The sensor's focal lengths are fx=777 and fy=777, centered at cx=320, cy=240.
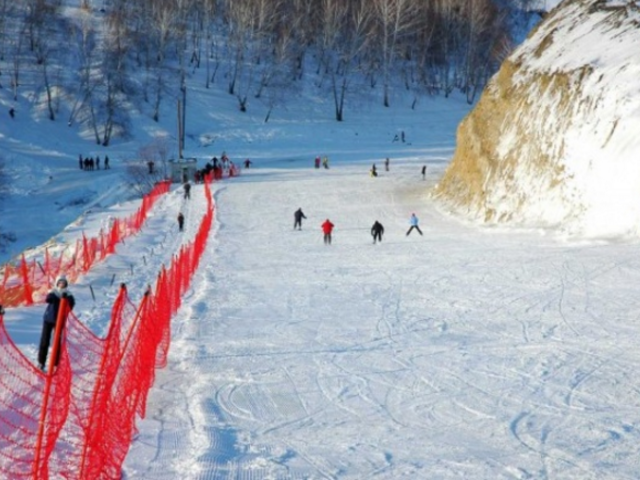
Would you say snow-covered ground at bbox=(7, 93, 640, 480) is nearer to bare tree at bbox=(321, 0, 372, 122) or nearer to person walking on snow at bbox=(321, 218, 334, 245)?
person walking on snow at bbox=(321, 218, 334, 245)

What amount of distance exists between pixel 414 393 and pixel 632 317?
632cm

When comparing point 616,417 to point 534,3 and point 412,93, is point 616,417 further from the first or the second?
point 534,3

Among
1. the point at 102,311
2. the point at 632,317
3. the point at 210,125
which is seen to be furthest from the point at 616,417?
the point at 210,125

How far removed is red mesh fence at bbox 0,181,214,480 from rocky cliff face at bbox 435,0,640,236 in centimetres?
1756

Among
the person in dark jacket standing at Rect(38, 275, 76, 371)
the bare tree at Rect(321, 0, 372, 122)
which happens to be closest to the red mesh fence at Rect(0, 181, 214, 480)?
the person in dark jacket standing at Rect(38, 275, 76, 371)

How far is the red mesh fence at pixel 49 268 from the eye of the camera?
53.4 feet

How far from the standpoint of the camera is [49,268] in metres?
19.3

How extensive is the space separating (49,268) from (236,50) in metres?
58.8

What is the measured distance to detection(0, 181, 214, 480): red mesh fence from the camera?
23.3ft

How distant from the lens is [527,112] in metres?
32.3

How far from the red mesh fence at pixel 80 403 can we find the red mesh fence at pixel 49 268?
507 centimetres

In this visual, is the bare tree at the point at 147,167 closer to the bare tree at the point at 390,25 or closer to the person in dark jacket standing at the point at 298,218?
the person in dark jacket standing at the point at 298,218

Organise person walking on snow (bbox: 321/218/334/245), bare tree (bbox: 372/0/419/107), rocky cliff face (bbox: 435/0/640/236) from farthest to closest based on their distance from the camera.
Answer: bare tree (bbox: 372/0/419/107) < person walking on snow (bbox: 321/218/334/245) < rocky cliff face (bbox: 435/0/640/236)

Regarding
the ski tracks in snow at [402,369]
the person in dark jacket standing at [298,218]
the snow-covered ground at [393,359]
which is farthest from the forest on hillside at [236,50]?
the ski tracks in snow at [402,369]
